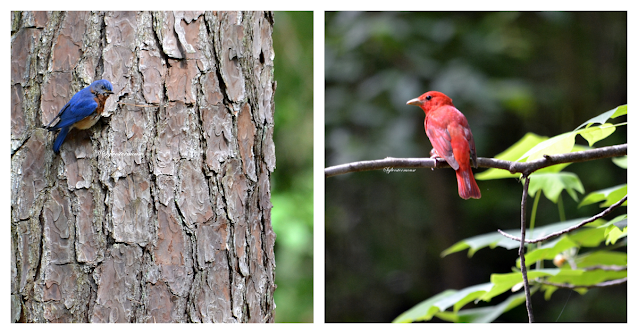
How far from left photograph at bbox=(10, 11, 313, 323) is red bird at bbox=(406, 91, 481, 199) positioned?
47 cm

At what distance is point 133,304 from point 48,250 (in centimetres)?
23

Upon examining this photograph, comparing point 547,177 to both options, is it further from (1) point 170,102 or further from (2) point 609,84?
(1) point 170,102

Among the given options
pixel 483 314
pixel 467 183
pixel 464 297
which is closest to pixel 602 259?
pixel 483 314

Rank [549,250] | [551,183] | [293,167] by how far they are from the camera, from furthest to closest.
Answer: [293,167], [551,183], [549,250]

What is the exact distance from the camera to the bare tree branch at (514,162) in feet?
3.16

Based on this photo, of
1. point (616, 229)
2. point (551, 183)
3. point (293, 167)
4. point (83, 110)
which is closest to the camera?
point (83, 110)

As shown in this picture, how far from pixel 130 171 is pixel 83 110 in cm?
17

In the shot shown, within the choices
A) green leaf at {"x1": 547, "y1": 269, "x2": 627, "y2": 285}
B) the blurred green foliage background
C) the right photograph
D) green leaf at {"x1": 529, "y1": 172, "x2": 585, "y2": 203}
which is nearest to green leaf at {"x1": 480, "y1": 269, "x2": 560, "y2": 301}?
the right photograph

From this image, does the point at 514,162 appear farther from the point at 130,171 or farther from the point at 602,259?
the point at 130,171

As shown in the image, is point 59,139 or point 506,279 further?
point 506,279

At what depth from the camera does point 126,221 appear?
979 millimetres

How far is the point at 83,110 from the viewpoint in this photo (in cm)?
95

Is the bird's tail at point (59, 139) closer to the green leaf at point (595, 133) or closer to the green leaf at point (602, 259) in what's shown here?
the green leaf at point (595, 133)
